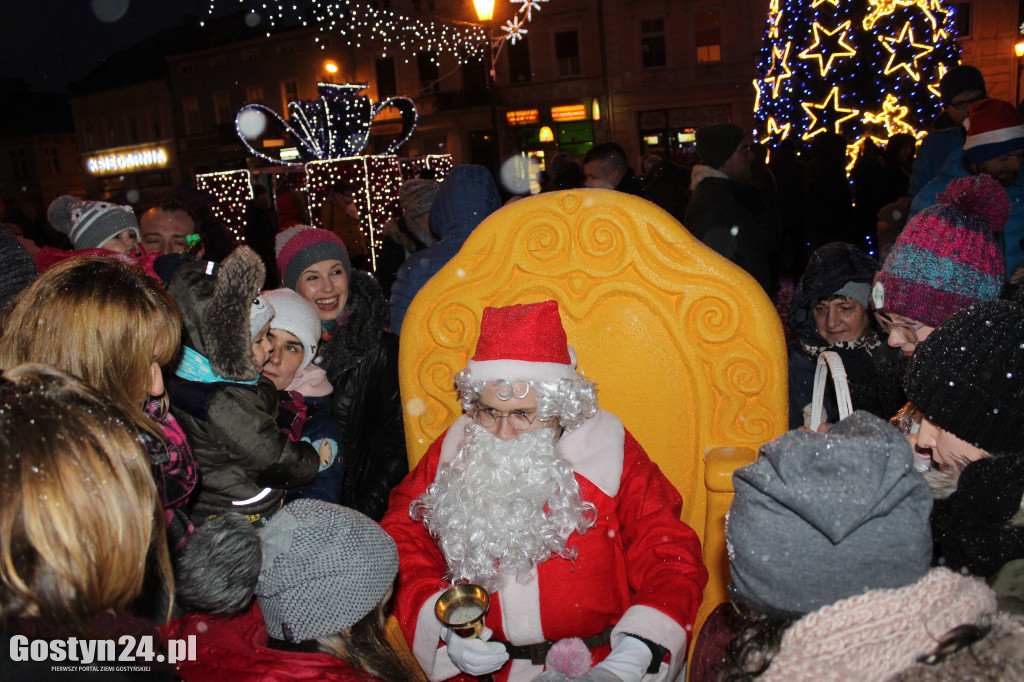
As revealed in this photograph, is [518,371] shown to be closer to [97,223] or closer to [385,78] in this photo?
[97,223]

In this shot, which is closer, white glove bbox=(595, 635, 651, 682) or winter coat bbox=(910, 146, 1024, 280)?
white glove bbox=(595, 635, 651, 682)

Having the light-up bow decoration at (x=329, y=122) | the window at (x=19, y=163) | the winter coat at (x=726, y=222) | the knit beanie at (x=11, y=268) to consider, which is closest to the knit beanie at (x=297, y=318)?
the knit beanie at (x=11, y=268)

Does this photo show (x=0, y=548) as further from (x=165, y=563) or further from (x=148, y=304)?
(x=148, y=304)

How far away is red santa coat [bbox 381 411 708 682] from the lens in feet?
6.81

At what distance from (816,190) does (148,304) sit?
21.6 ft

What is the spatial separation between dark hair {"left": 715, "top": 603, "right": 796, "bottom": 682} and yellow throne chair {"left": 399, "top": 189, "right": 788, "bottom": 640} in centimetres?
118

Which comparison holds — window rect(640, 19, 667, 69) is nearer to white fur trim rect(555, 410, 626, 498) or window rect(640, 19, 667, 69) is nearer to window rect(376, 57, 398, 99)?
window rect(376, 57, 398, 99)

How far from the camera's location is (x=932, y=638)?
102 centimetres

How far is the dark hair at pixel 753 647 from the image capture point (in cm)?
114

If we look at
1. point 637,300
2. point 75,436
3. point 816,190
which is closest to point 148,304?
point 75,436

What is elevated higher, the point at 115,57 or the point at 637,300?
the point at 115,57

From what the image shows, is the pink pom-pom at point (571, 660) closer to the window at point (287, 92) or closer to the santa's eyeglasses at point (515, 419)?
the santa's eyeglasses at point (515, 419)

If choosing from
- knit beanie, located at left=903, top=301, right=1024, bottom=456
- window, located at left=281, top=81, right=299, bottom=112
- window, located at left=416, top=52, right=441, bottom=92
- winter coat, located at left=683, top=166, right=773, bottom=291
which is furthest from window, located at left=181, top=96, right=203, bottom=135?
knit beanie, located at left=903, top=301, right=1024, bottom=456

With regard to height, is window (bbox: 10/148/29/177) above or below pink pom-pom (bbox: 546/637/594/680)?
above
